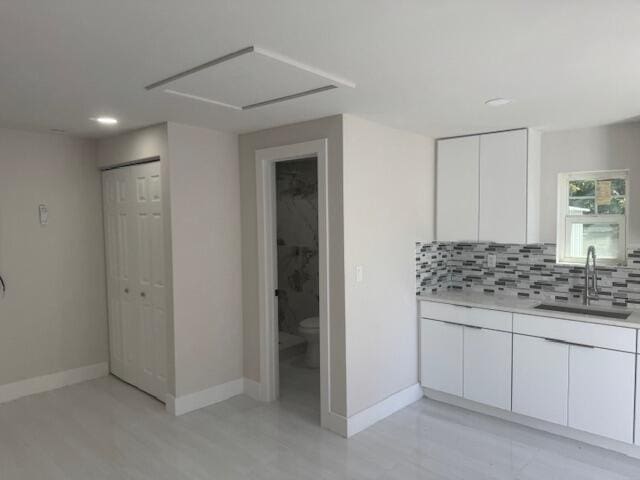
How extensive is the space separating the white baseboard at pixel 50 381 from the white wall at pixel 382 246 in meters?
2.55

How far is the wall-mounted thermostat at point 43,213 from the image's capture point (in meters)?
3.89

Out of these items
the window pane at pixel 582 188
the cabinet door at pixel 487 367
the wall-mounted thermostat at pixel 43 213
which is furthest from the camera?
the wall-mounted thermostat at pixel 43 213

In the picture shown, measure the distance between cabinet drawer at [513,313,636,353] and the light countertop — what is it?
30 mm

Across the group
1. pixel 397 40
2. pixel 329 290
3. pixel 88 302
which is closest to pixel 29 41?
pixel 397 40

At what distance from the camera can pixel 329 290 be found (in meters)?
3.19

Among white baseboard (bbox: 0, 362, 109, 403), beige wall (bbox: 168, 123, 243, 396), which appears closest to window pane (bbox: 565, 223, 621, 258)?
beige wall (bbox: 168, 123, 243, 396)

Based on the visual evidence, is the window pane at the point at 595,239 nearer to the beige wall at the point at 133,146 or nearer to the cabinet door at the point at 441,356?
the cabinet door at the point at 441,356

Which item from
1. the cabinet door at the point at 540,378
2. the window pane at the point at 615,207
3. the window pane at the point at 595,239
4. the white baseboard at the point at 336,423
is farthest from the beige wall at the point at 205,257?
the window pane at the point at 615,207

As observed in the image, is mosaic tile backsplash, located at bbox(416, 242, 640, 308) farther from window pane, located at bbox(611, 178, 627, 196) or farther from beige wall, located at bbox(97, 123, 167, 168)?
beige wall, located at bbox(97, 123, 167, 168)

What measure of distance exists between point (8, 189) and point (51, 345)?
1.37 metres

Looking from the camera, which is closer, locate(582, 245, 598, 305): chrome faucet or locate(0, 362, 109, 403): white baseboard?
locate(582, 245, 598, 305): chrome faucet

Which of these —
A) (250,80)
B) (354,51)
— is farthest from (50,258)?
(354,51)

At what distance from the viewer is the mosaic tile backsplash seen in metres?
3.42

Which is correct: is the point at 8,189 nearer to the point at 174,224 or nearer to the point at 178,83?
the point at 174,224
